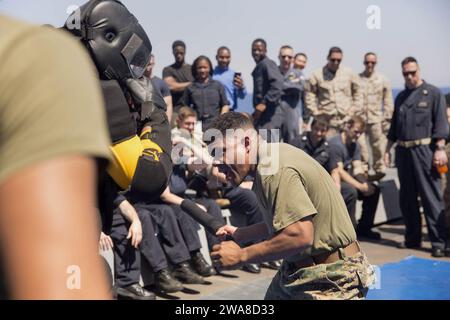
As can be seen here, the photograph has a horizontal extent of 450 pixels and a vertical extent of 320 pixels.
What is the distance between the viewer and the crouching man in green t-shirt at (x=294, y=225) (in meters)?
3.09

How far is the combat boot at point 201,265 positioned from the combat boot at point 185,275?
144 mm

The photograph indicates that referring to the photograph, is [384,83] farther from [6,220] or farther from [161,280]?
[6,220]

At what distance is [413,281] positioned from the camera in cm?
636

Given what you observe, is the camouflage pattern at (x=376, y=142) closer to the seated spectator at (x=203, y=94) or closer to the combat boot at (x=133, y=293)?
the seated spectator at (x=203, y=94)

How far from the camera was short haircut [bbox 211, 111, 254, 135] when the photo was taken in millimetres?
3394

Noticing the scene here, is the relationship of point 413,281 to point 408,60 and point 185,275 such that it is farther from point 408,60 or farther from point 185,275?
point 408,60

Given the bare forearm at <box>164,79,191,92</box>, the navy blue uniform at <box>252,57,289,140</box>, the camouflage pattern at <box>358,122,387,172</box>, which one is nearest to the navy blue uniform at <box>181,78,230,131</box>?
the bare forearm at <box>164,79,191,92</box>

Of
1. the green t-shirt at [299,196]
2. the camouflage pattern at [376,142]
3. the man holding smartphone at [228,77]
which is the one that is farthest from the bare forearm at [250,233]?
the camouflage pattern at [376,142]

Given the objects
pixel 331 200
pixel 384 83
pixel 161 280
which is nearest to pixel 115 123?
pixel 331 200

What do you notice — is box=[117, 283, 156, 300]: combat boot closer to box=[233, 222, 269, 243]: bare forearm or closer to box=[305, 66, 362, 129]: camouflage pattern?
box=[233, 222, 269, 243]: bare forearm

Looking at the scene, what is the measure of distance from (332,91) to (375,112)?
1092 millimetres
